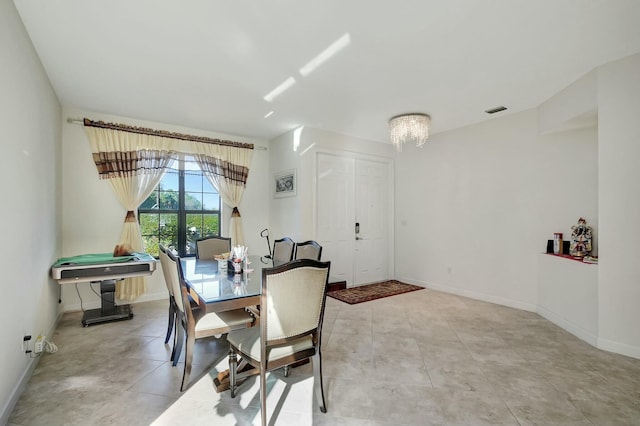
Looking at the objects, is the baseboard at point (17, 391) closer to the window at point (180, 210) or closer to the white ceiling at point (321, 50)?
the window at point (180, 210)

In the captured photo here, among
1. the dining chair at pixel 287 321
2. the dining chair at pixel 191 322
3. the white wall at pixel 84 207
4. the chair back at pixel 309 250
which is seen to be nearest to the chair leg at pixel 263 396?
the dining chair at pixel 287 321

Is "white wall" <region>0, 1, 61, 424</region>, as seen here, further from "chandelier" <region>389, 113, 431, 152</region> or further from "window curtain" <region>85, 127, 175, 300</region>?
"chandelier" <region>389, 113, 431, 152</region>

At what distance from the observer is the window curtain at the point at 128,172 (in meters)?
3.95

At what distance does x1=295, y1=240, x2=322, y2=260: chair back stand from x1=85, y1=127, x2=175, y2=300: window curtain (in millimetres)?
2514

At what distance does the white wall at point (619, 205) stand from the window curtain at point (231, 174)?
4582 millimetres

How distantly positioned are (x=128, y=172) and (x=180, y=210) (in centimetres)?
89

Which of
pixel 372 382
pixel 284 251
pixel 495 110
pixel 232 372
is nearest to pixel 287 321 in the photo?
pixel 232 372

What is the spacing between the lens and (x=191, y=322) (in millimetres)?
2127

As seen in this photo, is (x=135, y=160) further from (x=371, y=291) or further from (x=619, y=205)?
(x=619, y=205)

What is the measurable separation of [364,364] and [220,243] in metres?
2.40

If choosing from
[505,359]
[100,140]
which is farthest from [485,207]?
[100,140]

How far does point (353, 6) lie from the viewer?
198 centimetres

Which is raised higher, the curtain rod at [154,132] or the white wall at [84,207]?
the curtain rod at [154,132]

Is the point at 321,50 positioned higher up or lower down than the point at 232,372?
higher up
